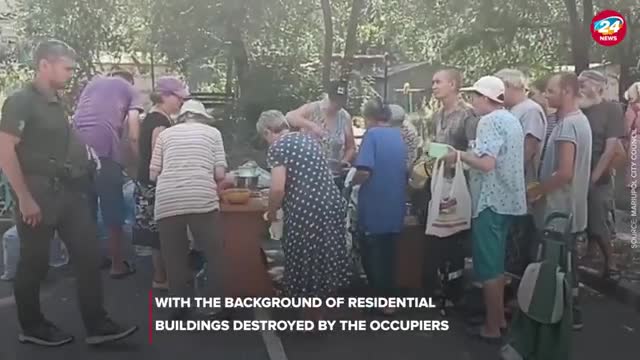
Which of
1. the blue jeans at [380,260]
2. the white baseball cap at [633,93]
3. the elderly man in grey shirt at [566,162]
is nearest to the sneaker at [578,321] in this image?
the elderly man in grey shirt at [566,162]

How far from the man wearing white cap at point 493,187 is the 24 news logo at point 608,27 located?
327 millimetres

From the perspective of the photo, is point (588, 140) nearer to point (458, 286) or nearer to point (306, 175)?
point (458, 286)

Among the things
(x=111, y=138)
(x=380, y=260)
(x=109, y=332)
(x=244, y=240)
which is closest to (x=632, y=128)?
(x=380, y=260)

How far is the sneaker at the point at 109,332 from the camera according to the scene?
97.8 inches

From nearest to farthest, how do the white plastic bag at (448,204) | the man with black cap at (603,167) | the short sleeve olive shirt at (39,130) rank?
1. the short sleeve olive shirt at (39,130)
2. the white plastic bag at (448,204)
3. the man with black cap at (603,167)

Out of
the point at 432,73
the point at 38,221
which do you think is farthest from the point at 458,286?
Answer: the point at 38,221

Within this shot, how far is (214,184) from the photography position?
2723 millimetres

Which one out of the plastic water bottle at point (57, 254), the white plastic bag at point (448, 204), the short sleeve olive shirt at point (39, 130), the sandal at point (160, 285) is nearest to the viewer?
the short sleeve olive shirt at point (39, 130)

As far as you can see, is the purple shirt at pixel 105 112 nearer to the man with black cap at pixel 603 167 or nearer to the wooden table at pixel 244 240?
the wooden table at pixel 244 240

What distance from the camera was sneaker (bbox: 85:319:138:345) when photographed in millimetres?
2484

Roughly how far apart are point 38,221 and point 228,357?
28.6 inches

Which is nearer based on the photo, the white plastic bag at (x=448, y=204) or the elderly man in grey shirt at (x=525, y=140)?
the elderly man in grey shirt at (x=525, y=140)

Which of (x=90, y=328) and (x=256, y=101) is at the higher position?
(x=256, y=101)

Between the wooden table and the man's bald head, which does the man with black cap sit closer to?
the man's bald head
